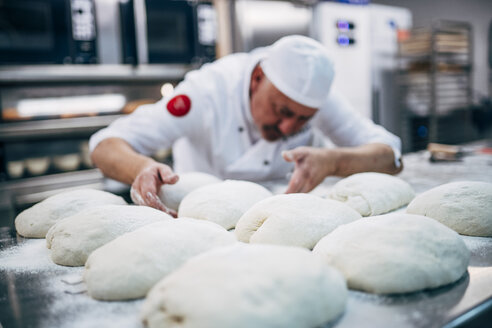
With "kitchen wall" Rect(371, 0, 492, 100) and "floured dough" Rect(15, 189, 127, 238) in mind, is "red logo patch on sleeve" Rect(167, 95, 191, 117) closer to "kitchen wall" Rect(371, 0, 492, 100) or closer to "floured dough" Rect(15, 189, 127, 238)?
"floured dough" Rect(15, 189, 127, 238)

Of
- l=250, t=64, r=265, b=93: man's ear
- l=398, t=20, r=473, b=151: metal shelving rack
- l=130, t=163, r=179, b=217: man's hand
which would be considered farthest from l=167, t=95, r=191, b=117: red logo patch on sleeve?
l=398, t=20, r=473, b=151: metal shelving rack

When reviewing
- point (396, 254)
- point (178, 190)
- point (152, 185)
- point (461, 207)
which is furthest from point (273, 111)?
point (396, 254)

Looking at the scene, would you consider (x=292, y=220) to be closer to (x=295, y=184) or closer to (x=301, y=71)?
(x=295, y=184)

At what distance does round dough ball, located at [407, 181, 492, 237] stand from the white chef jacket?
834mm

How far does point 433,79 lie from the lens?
4.60 meters

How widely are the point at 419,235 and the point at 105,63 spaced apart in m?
2.49

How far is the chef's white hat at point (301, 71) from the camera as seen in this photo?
1.78 meters

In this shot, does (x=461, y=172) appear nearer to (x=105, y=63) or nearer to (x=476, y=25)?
(x=105, y=63)

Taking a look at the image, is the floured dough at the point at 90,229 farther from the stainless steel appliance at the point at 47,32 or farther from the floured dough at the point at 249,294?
the stainless steel appliance at the point at 47,32

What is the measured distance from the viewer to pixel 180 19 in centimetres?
299

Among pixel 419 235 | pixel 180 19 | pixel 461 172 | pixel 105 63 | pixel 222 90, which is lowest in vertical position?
pixel 461 172

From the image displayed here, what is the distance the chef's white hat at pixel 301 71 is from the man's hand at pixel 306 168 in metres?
0.26

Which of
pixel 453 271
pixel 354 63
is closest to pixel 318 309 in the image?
pixel 453 271

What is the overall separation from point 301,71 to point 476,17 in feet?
20.5
